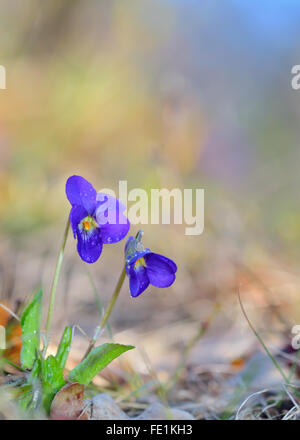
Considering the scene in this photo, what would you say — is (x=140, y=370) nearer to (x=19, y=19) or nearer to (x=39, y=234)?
(x=39, y=234)

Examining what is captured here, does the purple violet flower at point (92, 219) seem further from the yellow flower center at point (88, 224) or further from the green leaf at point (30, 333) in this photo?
the green leaf at point (30, 333)

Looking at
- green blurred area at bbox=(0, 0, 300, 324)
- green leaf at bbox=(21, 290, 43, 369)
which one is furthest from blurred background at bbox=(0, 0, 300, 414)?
green leaf at bbox=(21, 290, 43, 369)

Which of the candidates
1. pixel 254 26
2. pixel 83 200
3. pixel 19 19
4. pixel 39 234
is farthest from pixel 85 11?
pixel 83 200

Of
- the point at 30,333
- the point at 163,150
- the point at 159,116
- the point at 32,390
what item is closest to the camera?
the point at 32,390

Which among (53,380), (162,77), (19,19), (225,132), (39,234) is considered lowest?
(53,380)

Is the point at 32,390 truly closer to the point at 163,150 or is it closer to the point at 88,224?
the point at 88,224

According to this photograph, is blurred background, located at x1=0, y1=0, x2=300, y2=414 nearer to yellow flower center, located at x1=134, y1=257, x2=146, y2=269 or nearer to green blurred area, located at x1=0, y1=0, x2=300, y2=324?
green blurred area, located at x1=0, y1=0, x2=300, y2=324

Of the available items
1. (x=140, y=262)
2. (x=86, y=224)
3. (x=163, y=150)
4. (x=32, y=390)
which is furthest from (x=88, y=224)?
(x=163, y=150)
